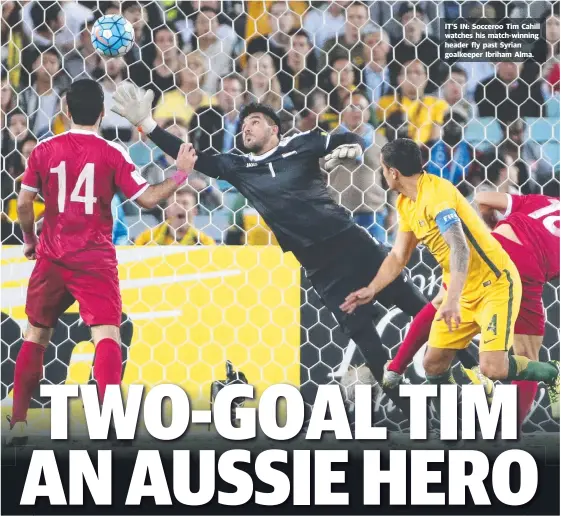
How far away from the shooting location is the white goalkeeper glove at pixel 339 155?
2.72 metres

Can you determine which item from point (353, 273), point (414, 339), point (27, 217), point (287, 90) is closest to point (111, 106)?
point (27, 217)

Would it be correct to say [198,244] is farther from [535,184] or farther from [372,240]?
[535,184]

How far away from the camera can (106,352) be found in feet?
8.74

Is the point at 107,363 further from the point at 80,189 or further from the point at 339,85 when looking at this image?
the point at 339,85

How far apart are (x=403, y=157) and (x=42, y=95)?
1.09 meters

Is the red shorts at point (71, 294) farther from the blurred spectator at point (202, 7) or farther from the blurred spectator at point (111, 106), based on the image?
the blurred spectator at point (202, 7)

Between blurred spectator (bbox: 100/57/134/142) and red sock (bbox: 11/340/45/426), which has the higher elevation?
blurred spectator (bbox: 100/57/134/142)

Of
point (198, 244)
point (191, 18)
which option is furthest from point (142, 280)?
point (191, 18)

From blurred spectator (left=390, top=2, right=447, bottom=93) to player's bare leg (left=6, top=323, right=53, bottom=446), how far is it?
130 centimetres

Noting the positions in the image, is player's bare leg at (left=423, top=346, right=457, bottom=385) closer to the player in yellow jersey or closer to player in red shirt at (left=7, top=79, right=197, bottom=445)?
the player in yellow jersey

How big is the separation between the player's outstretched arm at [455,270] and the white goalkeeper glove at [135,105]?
93 cm

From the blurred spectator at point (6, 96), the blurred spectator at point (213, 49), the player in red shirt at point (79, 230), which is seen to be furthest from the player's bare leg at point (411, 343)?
the blurred spectator at point (6, 96)

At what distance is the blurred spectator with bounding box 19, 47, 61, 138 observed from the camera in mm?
2732

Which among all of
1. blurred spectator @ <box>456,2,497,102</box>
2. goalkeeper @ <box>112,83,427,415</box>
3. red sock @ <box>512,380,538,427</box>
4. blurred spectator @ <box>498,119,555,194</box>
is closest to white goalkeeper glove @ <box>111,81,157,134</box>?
goalkeeper @ <box>112,83,427,415</box>
